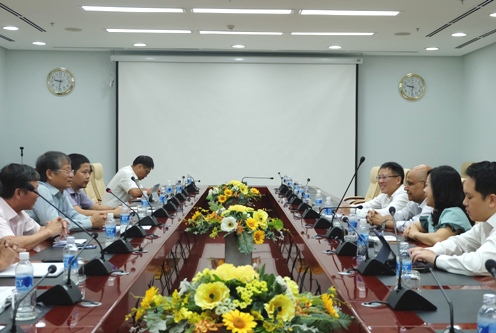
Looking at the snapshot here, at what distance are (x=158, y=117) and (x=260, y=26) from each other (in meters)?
2.80

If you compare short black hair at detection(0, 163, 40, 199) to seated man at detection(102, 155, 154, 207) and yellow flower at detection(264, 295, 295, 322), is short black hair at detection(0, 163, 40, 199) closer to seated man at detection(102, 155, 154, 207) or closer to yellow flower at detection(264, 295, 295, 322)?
yellow flower at detection(264, 295, 295, 322)

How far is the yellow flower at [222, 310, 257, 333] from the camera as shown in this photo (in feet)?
4.29

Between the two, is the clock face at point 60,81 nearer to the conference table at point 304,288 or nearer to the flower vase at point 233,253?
the conference table at point 304,288

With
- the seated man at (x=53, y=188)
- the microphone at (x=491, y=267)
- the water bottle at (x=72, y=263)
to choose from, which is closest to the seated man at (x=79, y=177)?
the seated man at (x=53, y=188)

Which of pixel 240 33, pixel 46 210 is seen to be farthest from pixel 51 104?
pixel 46 210

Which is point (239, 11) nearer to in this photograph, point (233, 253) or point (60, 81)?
point (233, 253)

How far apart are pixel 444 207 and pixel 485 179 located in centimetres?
83

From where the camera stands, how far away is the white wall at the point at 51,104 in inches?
359

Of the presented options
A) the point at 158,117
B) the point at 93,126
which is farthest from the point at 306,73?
the point at 93,126

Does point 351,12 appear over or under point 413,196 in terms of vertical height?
over

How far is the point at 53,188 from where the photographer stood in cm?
408

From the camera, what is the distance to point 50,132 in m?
9.17

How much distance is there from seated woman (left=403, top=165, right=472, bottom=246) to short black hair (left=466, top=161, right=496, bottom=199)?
0.67 m

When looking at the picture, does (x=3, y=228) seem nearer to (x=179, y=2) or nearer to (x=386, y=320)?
(x=386, y=320)
